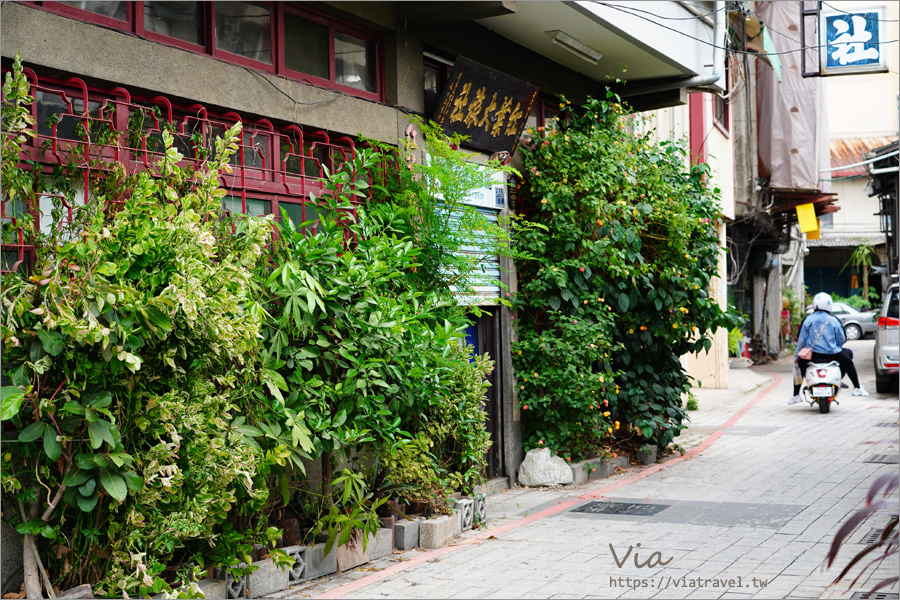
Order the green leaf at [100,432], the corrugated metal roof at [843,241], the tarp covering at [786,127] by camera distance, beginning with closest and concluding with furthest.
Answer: the green leaf at [100,432] < the tarp covering at [786,127] < the corrugated metal roof at [843,241]

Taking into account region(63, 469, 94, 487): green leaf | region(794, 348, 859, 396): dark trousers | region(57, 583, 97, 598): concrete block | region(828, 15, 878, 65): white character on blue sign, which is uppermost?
region(828, 15, 878, 65): white character on blue sign

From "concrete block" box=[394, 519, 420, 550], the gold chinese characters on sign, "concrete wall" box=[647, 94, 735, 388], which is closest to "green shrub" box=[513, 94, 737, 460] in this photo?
the gold chinese characters on sign

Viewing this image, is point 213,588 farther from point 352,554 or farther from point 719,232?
point 719,232

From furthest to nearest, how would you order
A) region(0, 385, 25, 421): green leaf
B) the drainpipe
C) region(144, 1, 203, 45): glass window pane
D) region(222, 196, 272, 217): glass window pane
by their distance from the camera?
1. the drainpipe
2. region(222, 196, 272, 217): glass window pane
3. region(144, 1, 203, 45): glass window pane
4. region(0, 385, 25, 421): green leaf

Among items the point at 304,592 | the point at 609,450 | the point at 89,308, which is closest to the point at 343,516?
the point at 304,592

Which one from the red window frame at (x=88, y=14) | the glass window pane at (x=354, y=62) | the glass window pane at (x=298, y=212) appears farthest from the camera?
the glass window pane at (x=354, y=62)

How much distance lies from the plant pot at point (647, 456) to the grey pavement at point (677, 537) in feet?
0.61

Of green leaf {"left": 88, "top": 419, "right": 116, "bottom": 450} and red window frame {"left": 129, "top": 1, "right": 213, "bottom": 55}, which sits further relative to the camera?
red window frame {"left": 129, "top": 1, "right": 213, "bottom": 55}

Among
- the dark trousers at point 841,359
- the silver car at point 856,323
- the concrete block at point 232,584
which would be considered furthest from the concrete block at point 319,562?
the silver car at point 856,323

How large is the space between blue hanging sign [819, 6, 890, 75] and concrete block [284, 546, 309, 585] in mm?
8265

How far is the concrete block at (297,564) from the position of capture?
575 centimetres

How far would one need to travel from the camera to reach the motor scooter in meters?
14.7

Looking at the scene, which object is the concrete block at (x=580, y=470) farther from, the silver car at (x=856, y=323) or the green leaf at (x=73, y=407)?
the silver car at (x=856, y=323)

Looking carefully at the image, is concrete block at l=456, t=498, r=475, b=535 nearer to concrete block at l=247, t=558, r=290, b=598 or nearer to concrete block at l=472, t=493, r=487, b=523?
concrete block at l=472, t=493, r=487, b=523
